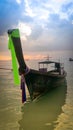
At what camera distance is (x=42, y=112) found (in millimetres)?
17547

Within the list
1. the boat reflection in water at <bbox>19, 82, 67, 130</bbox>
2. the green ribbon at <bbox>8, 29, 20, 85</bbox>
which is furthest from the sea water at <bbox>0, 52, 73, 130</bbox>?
the green ribbon at <bbox>8, 29, 20, 85</bbox>

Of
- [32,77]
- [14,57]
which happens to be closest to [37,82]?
[32,77]

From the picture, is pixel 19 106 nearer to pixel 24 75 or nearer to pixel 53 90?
pixel 24 75

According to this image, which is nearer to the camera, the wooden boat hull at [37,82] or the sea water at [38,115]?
the sea water at [38,115]

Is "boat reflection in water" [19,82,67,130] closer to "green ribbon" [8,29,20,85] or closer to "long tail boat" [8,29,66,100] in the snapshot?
"long tail boat" [8,29,66,100]

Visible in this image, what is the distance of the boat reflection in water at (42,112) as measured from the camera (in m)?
14.5

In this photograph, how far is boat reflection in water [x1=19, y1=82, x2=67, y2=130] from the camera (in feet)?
47.4

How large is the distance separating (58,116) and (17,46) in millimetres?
5005

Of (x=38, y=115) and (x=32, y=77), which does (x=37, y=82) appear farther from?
(x=38, y=115)

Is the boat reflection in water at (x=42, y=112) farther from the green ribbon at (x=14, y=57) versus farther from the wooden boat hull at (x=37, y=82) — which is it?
the green ribbon at (x=14, y=57)

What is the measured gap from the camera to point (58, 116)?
16.4 meters

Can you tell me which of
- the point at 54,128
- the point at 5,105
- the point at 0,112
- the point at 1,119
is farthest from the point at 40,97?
the point at 54,128

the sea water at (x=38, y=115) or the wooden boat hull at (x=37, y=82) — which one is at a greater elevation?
the wooden boat hull at (x=37, y=82)

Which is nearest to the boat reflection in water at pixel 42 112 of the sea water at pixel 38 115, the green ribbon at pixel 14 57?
the sea water at pixel 38 115
